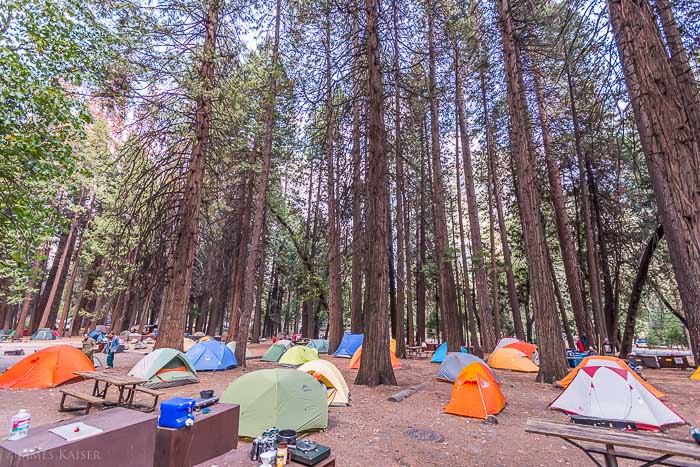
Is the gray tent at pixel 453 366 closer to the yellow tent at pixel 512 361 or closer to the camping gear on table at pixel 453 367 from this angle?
the camping gear on table at pixel 453 367

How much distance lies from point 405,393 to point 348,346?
760 centimetres

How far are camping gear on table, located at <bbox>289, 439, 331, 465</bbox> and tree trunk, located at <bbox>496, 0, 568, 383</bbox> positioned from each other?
8829 millimetres

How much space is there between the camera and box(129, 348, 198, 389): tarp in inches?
318

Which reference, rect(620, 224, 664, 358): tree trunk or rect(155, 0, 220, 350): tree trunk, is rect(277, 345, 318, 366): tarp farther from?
rect(620, 224, 664, 358): tree trunk

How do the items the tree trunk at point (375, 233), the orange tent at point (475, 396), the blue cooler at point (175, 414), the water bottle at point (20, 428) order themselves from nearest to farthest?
the water bottle at point (20, 428)
the blue cooler at point (175, 414)
the orange tent at point (475, 396)
the tree trunk at point (375, 233)

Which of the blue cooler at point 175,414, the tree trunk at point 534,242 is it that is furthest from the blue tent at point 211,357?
the tree trunk at point 534,242

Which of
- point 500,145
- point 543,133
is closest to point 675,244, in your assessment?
point 543,133

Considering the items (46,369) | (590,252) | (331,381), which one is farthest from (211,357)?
(590,252)

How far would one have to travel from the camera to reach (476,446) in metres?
5.04

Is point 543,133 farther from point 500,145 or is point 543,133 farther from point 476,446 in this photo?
point 476,446

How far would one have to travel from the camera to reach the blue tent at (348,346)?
15.0 metres

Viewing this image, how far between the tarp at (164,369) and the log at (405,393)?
5.39 metres

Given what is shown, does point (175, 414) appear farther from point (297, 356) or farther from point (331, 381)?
point (297, 356)

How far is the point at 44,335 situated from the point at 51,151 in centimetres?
2064
